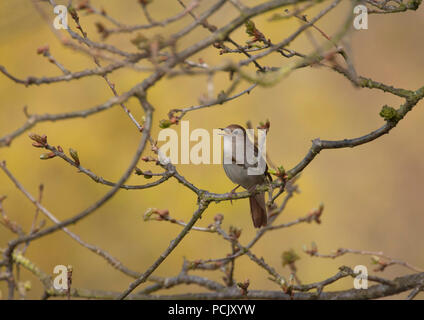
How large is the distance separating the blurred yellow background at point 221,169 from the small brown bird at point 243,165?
276cm

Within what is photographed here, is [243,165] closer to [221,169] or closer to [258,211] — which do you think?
[258,211]

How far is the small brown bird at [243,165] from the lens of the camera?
4.77 meters

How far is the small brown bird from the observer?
477 centimetres

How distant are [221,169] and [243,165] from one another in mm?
4030

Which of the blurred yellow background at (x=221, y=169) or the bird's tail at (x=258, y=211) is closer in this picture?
the bird's tail at (x=258, y=211)

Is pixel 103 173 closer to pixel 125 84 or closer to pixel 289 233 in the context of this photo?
pixel 125 84

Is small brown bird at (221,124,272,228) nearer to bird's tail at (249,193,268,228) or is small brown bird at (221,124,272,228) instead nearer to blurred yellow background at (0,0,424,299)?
bird's tail at (249,193,268,228)

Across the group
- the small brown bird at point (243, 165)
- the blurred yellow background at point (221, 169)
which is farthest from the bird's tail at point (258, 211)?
the blurred yellow background at point (221, 169)

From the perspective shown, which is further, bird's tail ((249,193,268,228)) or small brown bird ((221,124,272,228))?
bird's tail ((249,193,268,228))

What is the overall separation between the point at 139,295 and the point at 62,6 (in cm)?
205

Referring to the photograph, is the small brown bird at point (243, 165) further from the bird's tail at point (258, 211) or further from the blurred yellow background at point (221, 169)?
the blurred yellow background at point (221, 169)

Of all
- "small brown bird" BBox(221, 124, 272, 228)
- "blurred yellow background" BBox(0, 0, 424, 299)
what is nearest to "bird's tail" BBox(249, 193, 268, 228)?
"small brown bird" BBox(221, 124, 272, 228)

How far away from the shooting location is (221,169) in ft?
28.8

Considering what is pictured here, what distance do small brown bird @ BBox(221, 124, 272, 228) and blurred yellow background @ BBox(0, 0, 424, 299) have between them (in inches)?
109
